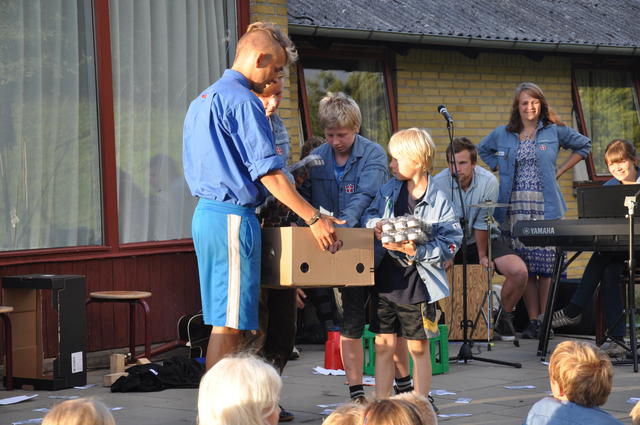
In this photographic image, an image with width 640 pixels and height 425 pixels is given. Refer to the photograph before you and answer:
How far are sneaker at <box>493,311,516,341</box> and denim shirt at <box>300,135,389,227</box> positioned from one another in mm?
3944

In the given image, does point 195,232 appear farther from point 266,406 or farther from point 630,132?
point 630,132

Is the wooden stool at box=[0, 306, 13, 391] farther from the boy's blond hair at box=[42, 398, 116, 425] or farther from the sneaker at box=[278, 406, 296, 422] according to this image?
the boy's blond hair at box=[42, 398, 116, 425]

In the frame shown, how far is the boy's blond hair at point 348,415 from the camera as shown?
3.40 metres

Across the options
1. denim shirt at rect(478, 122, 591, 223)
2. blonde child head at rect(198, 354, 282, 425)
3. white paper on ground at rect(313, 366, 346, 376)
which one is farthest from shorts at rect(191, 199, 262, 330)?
denim shirt at rect(478, 122, 591, 223)

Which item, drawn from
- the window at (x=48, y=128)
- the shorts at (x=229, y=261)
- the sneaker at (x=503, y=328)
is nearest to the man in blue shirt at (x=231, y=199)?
the shorts at (x=229, y=261)

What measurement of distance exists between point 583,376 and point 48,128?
19.4 ft

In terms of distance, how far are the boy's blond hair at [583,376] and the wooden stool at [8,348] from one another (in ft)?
15.4

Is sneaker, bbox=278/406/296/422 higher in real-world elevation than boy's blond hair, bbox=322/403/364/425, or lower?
lower

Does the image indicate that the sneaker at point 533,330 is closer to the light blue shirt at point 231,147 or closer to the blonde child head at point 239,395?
the light blue shirt at point 231,147

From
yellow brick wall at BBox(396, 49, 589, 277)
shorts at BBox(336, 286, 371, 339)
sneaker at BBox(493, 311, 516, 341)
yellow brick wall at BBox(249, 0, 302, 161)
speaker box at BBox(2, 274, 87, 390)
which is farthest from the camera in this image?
yellow brick wall at BBox(396, 49, 589, 277)

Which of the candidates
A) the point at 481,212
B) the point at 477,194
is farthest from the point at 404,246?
the point at 481,212

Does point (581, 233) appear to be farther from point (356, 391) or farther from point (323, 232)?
point (323, 232)

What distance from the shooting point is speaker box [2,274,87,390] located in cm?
827

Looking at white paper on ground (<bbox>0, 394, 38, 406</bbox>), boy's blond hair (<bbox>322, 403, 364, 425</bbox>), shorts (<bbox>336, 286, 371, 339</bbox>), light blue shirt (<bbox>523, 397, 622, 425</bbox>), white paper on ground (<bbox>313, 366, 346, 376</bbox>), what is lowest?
white paper on ground (<bbox>0, 394, 38, 406</bbox>)
